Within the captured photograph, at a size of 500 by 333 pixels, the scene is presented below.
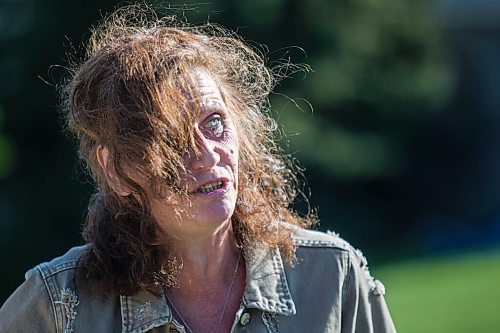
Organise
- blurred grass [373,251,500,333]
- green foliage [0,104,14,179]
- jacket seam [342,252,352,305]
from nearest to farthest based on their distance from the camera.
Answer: jacket seam [342,252,352,305] → blurred grass [373,251,500,333] → green foliage [0,104,14,179]

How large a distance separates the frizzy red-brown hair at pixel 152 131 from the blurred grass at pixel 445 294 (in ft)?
17.7

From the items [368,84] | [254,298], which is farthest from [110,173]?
[368,84]

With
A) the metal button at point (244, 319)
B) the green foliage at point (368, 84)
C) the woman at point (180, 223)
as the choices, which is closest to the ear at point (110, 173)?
the woman at point (180, 223)

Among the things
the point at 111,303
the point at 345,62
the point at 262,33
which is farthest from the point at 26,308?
the point at 345,62

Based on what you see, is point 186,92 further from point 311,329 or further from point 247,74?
point 311,329

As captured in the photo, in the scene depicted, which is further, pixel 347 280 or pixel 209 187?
pixel 347 280

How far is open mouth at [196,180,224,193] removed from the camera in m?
2.56

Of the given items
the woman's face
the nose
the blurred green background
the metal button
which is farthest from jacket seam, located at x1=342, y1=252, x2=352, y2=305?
the blurred green background

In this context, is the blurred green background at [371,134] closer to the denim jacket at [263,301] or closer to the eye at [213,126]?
the denim jacket at [263,301]

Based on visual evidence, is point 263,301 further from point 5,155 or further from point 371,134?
point 371,134

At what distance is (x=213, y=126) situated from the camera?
104 inches

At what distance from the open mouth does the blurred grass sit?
5688 mm

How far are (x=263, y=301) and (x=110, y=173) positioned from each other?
1.67ft

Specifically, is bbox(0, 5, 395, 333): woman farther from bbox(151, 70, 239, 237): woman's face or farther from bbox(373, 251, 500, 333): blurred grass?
bbox(373, 251, 500, 333): blurred grass
